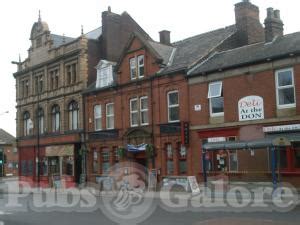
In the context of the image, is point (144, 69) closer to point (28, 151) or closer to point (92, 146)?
point (92, 146)

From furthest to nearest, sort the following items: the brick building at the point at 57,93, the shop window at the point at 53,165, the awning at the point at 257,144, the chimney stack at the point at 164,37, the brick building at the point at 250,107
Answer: the shop window at the point at 53,165 → the brick building at the point at 57,93 → the chimney stack at the point at 164,37 → the brick building at the point at 250,107 → the awning at the point at 257,144

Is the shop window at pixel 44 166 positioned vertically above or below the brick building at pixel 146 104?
below

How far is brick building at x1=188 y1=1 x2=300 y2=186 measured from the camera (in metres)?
25.4

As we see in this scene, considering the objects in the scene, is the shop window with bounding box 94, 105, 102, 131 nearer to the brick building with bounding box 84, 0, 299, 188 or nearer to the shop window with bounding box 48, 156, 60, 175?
the brick building with bounding box 84, 0, 299, 188

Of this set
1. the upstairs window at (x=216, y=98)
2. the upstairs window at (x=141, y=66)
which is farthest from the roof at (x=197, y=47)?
the upstairs window at (x=216, y=98)

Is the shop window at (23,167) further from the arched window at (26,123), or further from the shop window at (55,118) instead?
the shop window at (55,118)

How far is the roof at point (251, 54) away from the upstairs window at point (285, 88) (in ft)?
3.29

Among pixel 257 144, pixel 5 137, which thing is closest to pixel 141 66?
pixel 257 144

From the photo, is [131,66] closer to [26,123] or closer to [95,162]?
[95,162]

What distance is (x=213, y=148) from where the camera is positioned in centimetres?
2505

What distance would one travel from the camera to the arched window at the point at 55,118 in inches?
1719

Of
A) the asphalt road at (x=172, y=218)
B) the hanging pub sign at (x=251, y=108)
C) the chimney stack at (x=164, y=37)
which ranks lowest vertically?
the asphalt road at (x=172, y=218)

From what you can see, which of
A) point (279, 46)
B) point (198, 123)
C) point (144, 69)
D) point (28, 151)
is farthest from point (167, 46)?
point (28, 151)

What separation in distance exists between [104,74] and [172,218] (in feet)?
78.1
